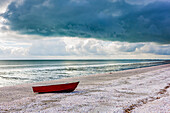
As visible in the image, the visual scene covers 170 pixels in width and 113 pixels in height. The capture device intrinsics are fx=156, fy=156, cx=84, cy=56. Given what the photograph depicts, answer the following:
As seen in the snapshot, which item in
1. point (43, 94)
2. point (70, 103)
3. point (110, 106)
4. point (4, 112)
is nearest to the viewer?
point (4, 112)

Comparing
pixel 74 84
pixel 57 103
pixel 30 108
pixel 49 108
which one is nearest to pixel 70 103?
pixel 57 103

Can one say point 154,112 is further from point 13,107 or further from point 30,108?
point 13,107

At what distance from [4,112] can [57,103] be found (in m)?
4.14

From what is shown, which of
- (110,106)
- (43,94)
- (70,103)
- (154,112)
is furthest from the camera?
(43,94)

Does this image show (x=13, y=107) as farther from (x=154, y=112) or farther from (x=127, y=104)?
(x=154, y=112)

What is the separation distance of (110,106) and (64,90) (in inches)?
281

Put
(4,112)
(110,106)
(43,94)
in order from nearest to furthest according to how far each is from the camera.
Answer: (4,112)
(110,106)
(43,94)

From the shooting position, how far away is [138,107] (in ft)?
39.2

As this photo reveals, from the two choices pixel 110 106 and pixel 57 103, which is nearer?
pixel 110 106

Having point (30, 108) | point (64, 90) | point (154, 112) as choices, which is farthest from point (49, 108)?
point (154, 112)

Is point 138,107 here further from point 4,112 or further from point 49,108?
point 4,112

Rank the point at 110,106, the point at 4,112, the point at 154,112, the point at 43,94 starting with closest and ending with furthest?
the point at 154,112
the point at 4,112
the point at 110,106
the point at 43,94

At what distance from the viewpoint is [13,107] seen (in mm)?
12789

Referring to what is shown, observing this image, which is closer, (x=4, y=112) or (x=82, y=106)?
(x=4, y=112)
